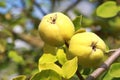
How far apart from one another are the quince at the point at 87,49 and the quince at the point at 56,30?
1.2 inches

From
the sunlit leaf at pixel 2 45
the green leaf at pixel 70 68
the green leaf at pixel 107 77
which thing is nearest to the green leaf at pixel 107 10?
the green leaf at pixel 107 77

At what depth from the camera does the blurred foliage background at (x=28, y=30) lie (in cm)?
265

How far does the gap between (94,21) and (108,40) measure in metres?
0.26

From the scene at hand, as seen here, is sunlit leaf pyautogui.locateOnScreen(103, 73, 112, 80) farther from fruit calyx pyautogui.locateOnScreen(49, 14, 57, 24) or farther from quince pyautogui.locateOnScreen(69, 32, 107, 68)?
fruit calyx pyautogui.locateOnScreen(49, 14, 57, 24)

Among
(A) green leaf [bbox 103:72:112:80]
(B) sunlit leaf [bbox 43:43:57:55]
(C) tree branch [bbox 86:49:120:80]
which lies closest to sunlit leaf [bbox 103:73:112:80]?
(A) green leaf [bbox 103:72:112:80]

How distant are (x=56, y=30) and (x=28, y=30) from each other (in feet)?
8.47

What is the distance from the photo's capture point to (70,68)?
1090 mm

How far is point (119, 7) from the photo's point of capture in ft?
5.54

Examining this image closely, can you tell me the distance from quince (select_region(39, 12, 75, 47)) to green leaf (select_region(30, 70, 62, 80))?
0.13 m

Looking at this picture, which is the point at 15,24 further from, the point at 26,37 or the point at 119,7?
the point at 119,7

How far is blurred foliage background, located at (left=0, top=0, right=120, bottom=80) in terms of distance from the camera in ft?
8.71

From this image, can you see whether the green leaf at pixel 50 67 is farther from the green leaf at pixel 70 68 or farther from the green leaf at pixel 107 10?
the green leaf at pixel 107 10

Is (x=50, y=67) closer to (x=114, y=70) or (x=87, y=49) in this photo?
(x=87, y=49)

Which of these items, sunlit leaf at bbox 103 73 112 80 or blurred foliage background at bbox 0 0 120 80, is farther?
→ blurred foliage background at bbox 0 0 120 80
